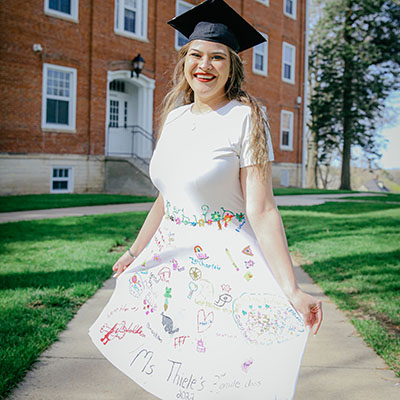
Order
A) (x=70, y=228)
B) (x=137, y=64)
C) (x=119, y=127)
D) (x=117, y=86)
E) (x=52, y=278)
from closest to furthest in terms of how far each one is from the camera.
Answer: (x=52, y=278) → (x=70, y=228) → (x=137, y=64) → (x=119, y=127) → (x=117, y=86)

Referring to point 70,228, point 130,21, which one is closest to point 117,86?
point 130,21

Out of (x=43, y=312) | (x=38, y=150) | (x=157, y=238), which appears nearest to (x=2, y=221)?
(x=43, y=312)

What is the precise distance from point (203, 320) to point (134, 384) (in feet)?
4.76

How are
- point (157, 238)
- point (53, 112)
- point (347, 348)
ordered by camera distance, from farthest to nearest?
point (53, 112)
point (347, 348)
point (157, 238)

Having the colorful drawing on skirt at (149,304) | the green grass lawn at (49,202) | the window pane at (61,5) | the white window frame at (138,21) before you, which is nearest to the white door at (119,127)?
the white window frame at (138,21)

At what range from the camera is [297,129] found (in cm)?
2662

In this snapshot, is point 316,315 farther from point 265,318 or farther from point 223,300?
point 223,300

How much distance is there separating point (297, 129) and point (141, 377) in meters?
25.8

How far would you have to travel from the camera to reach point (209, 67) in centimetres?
205

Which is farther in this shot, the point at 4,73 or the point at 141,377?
the point at 4,73

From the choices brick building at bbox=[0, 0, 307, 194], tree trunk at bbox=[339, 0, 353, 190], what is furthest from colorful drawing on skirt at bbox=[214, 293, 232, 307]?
tree trunk at bbox=[339, 0, 353, 190]

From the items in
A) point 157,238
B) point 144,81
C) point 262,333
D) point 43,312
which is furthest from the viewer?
point 144,81

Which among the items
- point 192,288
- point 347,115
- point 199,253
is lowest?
point 192,288

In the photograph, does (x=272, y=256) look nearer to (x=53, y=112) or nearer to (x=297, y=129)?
(x=53, y=112)
